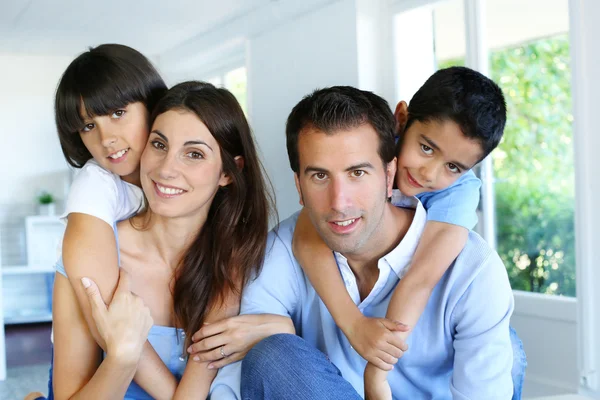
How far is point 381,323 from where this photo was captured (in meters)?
1.85

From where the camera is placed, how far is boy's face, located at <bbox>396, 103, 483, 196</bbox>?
6.67 ft

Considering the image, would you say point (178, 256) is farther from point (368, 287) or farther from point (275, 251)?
point (368, 287)

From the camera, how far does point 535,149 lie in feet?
13.1

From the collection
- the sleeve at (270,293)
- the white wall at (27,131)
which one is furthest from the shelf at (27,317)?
the sleeve at (270,293)

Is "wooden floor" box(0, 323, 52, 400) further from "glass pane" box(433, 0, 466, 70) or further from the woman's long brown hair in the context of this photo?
"glass pane" box(433, 0, 466, 70)

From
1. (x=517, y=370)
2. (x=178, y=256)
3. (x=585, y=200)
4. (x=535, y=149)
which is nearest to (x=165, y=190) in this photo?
(x=178, y=256)

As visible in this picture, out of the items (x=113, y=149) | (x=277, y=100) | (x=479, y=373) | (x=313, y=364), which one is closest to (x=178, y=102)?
(x=113, y=149)

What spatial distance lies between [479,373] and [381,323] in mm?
301

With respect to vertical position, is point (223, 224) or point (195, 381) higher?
point (223, 224)

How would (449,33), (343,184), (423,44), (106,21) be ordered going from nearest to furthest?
1. (343,184)
2. (449,33)
3. (423,44)
4. (106,21)

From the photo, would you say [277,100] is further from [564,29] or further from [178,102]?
Answer: [178,102]

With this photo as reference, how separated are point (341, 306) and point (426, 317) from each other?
9.8 inches

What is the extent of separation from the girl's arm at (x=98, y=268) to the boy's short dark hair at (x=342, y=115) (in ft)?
1.95

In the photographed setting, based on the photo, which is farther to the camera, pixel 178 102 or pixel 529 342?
pixel 529 342
